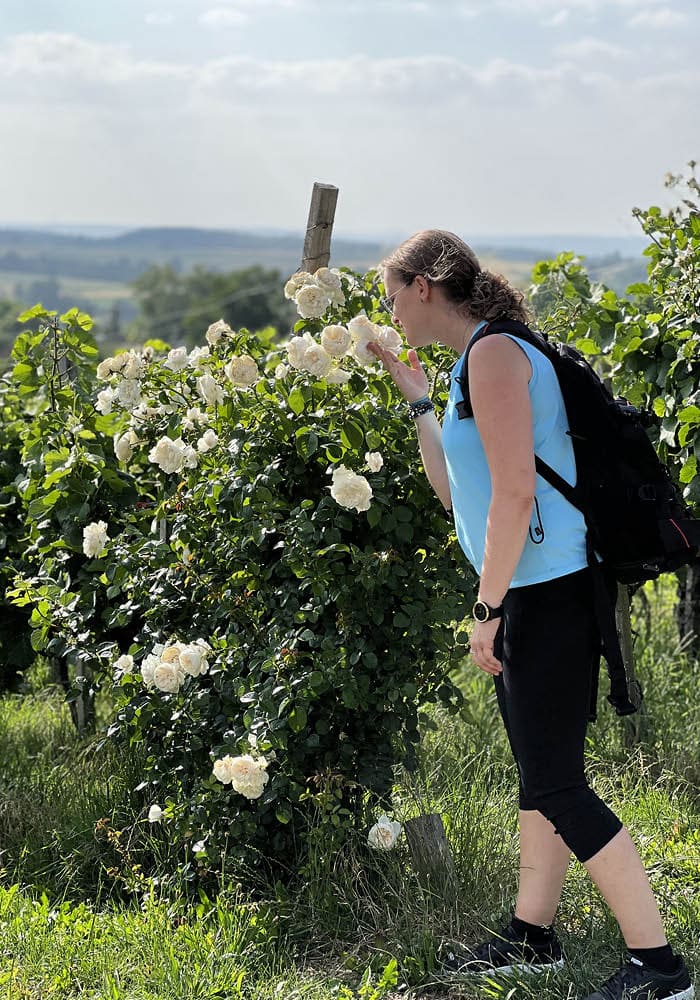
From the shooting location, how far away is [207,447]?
3.25 meters

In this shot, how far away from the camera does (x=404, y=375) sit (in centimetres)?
291

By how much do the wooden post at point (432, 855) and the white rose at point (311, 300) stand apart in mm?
1497

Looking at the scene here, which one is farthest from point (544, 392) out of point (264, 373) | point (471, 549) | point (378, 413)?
point (264, 373)

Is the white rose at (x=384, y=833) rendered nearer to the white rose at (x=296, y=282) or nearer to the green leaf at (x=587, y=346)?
the white rose at (x=296, y=282)

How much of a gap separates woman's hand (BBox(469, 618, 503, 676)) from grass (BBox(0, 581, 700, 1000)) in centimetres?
80

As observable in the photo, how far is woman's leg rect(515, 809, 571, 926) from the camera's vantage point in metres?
2.71

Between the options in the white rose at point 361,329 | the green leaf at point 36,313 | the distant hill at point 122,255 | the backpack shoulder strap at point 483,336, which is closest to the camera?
the backpack shoulder strap at point 483,336

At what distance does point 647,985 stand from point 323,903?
36.5 inches

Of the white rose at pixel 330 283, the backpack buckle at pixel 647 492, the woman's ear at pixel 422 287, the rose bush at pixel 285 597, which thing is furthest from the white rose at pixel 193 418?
the backpack buckle at pixel 647 492

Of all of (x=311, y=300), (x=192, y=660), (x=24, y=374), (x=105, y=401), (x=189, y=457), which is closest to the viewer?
(x=192, y=660)

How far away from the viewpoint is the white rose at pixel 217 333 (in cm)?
349

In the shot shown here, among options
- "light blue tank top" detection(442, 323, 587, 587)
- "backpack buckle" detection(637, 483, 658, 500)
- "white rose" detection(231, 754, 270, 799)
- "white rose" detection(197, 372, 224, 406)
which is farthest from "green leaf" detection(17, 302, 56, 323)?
"backpack buckle" detection(637, 483, 658, 500)

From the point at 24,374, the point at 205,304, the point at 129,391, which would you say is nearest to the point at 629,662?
the point at 129,391

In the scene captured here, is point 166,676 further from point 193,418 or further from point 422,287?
point 422,287
